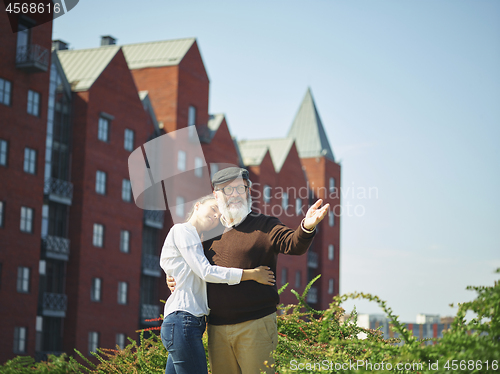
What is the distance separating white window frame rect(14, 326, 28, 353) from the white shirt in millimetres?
23556

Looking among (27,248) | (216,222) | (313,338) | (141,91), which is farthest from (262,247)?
(141,91)

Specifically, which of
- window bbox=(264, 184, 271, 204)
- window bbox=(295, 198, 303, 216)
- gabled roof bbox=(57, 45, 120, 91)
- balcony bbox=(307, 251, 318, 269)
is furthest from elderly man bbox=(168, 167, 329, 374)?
balcony bbox=(307, 251, 318, 269)

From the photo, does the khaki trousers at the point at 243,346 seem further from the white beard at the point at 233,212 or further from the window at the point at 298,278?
the window at the point at 298,278

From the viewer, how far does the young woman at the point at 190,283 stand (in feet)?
15.1

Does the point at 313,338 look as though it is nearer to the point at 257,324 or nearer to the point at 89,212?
the point at 257,324

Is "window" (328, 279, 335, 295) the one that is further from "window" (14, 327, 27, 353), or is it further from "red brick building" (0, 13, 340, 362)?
"window" (14, 327, 27, 353)

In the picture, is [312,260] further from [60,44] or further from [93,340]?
[60,44]

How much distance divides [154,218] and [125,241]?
3.39 metres

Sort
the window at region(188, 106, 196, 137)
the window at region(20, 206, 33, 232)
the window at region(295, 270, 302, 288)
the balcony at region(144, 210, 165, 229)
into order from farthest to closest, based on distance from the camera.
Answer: the window at region(295, 270, 302, 288) → the window at region(188, 106, 196, 137) → the balcony at region(144, 210, 165, 229) → the window at region(20, 206, 33, 232)

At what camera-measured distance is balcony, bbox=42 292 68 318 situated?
2919 cm

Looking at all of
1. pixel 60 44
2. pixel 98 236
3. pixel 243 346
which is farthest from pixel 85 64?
pixel 243 346

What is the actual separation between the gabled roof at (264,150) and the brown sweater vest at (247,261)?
41368 millimetres

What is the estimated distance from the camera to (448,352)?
3.10m

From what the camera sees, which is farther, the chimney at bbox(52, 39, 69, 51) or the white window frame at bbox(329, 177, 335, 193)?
the white window frame at bbox(329, 177, 335, 193)
